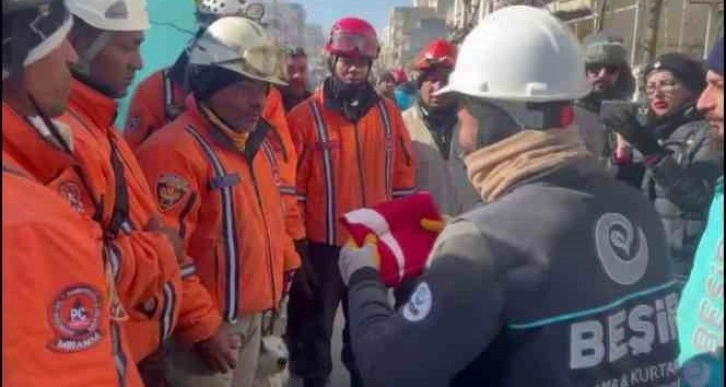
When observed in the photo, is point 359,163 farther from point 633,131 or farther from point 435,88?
point 633,131

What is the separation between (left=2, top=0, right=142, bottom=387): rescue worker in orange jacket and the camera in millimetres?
1563

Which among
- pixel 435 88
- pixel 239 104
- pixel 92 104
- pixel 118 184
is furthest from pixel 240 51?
pixel 435 88

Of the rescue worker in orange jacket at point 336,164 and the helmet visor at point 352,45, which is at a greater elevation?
the helmet visor at point 352,45

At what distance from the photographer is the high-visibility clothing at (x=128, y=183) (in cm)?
271

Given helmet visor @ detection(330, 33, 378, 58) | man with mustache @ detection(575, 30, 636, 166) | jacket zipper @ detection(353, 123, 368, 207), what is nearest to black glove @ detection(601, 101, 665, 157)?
man with mustache @ detection(575, 30, 636, 166)

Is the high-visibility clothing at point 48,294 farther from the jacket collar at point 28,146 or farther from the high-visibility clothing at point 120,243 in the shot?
the high-visibility clothing at point 120,243

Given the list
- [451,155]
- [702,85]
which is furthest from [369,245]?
[451,155]

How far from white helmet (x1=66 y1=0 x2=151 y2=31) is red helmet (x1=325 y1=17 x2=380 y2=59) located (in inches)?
87.0

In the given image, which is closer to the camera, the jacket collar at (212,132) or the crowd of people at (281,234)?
the crowd of people at (281,234)

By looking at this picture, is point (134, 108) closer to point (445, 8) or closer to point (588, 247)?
point (588, 247)

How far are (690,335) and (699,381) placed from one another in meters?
0.24

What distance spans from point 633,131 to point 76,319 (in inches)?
130

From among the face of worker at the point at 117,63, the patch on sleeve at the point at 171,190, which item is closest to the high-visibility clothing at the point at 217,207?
the patch on sleeve at the point at 171,190

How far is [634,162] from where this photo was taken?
4.89 m
